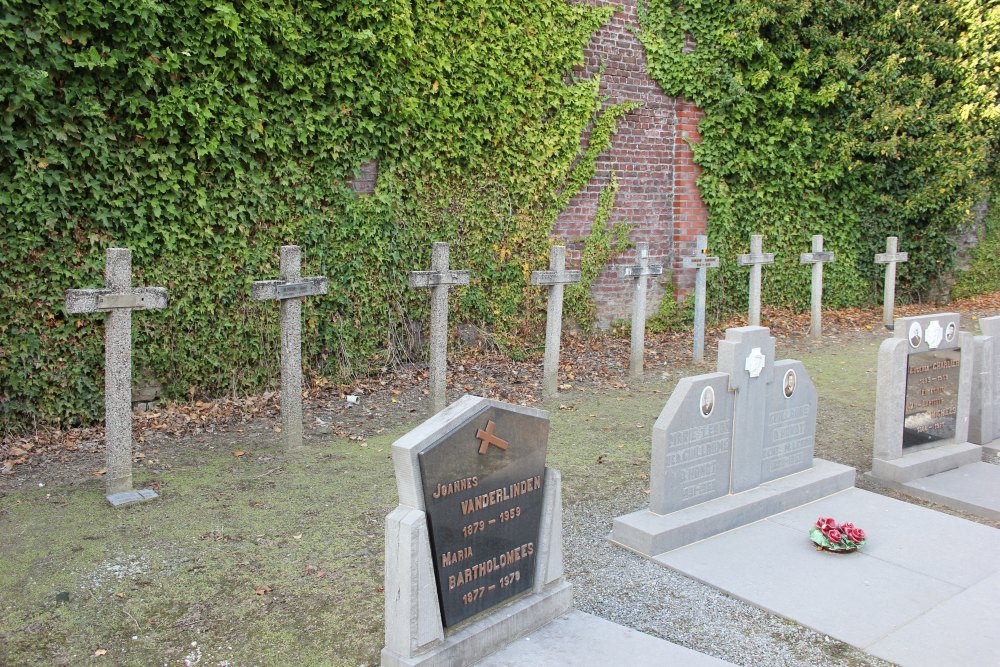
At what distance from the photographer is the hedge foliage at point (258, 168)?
6281 mm

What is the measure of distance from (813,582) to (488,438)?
2.11m

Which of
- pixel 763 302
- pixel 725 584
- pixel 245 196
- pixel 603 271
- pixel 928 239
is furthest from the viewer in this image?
pixel 928 239

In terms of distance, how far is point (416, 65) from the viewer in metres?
8.40

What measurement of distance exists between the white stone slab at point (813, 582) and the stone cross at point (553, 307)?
3454 mm

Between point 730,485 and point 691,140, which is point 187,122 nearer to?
point 730,485

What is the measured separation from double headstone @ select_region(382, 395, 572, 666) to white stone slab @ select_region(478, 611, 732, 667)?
0.08 meters

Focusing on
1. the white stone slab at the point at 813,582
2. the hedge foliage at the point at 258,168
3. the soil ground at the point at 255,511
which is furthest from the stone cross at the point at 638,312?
the white stone slab at the point at 813,582

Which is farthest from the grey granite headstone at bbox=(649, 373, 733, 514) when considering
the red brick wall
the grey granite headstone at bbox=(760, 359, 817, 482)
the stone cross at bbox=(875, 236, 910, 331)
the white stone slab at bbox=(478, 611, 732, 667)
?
the stone cross at bbox=(875, 236, 910, 331)

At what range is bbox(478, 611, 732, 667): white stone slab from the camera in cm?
342

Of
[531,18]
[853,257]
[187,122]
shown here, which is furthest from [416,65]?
[853,257]

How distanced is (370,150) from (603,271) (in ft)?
12.6

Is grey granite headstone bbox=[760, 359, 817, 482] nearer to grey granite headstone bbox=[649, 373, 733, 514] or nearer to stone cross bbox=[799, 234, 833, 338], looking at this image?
grey granite headstone bbox=[649, 373, 733, 514]

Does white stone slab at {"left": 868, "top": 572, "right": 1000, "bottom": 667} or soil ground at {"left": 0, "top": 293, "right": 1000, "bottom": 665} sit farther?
soil ground at {"left": 0, "top": 293, "right": 1000, "bottom": 665}

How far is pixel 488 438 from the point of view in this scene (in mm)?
3477
